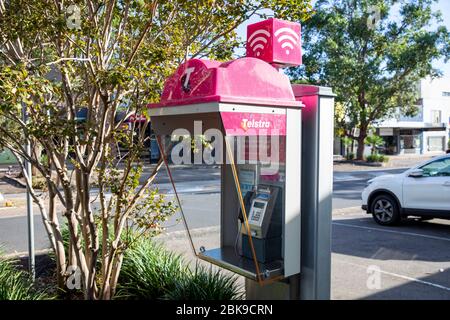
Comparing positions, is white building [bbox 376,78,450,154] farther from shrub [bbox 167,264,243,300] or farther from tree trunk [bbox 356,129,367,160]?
shrub [bbox 167,264,243,300]

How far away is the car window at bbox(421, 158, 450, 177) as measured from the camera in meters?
8.37

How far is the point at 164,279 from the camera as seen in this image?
462 cm

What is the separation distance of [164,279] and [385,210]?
6083 mm

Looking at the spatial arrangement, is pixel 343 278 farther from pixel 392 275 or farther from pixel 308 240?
pixel 308 240

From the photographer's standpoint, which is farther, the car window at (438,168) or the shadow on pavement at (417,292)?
the car window at (438,168)

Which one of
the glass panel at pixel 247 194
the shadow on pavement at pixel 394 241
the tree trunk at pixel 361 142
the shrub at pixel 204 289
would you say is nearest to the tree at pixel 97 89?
the glass panel at pixel 247 194

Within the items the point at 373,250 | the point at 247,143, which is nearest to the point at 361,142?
the point at 373,250

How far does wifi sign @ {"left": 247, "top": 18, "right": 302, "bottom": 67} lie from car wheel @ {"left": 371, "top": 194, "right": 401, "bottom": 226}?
6.27 m

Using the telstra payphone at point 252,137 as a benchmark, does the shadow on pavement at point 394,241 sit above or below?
below

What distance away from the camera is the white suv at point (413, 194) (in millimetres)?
8242
